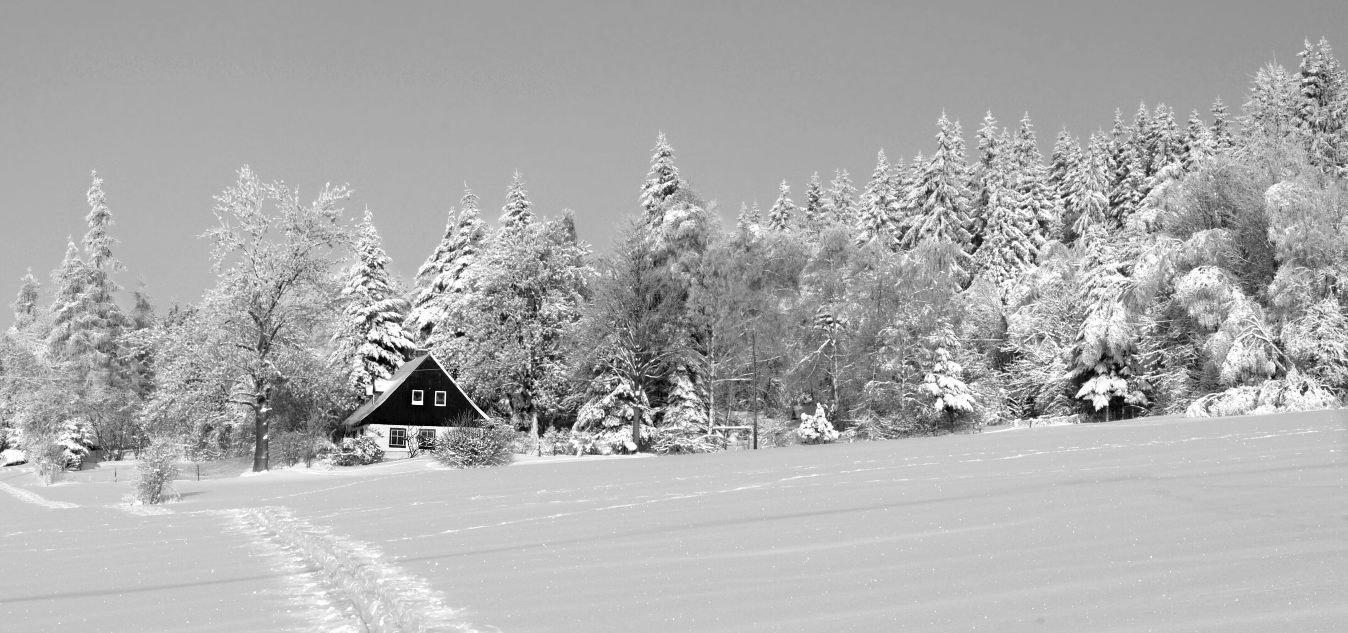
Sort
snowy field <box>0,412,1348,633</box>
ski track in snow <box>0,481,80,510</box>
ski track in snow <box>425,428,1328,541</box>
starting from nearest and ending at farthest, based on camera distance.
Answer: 1. snowy field <box>0,412,1348,633</box>
2. ski track in snow <box>425,428,1328,541</box>
3. ski track in snow <box>0,481,80,510</box>

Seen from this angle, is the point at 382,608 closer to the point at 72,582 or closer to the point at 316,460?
the point at 72,582

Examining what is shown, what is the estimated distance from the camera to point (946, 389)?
43.2 m

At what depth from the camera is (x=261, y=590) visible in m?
10.7

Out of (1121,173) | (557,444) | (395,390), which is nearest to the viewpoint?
(557,444)

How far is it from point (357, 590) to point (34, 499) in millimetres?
29903

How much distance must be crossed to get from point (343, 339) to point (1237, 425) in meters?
49.9

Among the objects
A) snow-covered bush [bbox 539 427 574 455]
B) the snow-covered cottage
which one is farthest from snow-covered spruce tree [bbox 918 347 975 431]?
the snow-covered cottage

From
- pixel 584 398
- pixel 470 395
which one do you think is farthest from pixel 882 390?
pixel 470 395

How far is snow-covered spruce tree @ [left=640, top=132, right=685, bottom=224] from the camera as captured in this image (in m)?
50.1

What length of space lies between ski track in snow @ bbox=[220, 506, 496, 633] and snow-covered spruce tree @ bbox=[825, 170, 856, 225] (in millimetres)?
58629

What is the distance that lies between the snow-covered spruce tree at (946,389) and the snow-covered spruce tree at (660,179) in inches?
603

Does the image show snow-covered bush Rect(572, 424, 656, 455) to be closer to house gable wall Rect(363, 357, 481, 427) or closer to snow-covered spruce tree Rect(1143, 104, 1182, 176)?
house gable wall Rect(363, 357, 481, 427)

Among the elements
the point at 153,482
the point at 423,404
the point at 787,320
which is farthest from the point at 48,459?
the point at 787,320

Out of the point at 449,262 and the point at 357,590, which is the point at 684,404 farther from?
the point at 357,590
